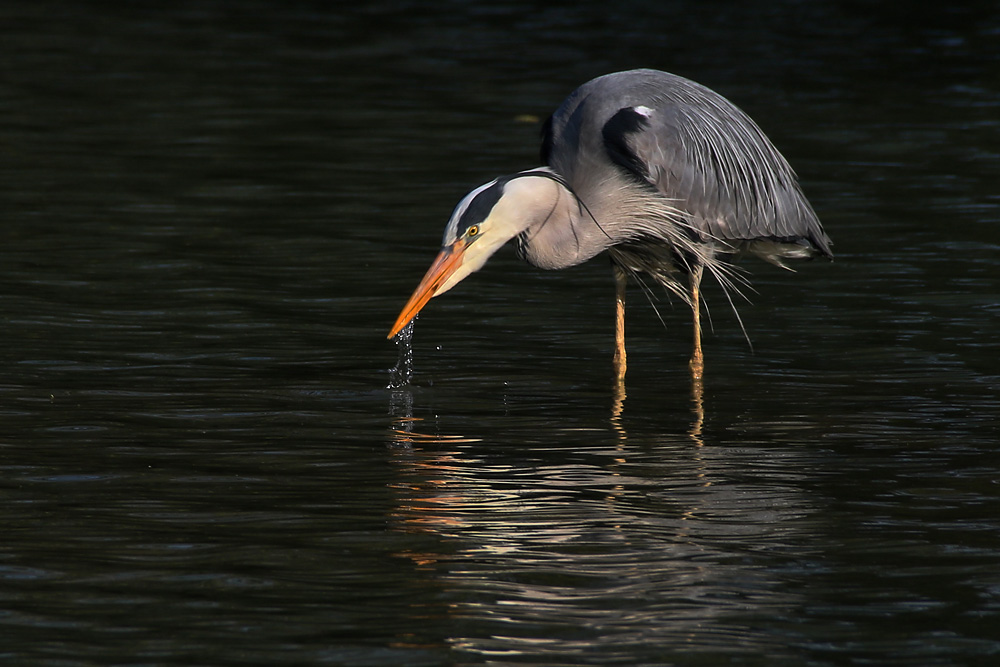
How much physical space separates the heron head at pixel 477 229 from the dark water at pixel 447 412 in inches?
26.7

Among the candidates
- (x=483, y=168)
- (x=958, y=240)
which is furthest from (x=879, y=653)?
(x=483, y=168)

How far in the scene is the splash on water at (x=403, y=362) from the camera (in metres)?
8.64

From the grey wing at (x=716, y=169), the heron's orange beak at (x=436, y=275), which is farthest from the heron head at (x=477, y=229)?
the grey wing at (x=716, y=169)

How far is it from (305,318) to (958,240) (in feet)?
16.6

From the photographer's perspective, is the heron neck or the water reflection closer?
the water reflection

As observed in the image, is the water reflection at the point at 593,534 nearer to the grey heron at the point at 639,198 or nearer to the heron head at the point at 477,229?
the heron head at the point at 477,229

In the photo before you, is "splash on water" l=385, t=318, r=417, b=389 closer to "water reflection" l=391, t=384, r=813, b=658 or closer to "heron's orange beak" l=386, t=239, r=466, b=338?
"heron's orange beak" l=386, t=239, r=466, b=338

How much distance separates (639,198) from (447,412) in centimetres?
163

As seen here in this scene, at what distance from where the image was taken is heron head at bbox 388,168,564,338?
7.83 m

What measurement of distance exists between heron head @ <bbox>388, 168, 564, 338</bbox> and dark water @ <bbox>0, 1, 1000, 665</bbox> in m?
0.68

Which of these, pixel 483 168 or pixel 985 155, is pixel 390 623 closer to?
pixel 483 168

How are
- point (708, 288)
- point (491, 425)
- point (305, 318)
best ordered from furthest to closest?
point (708, 288)
point (305, 318)
point (491, 425)

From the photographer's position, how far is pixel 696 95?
930 cm

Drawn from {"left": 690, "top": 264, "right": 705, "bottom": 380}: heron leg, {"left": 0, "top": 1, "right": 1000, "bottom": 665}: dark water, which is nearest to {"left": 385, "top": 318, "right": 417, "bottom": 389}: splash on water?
{"left": 0, "top": 1, "right": 1000, "bottom": 665}: dark water
